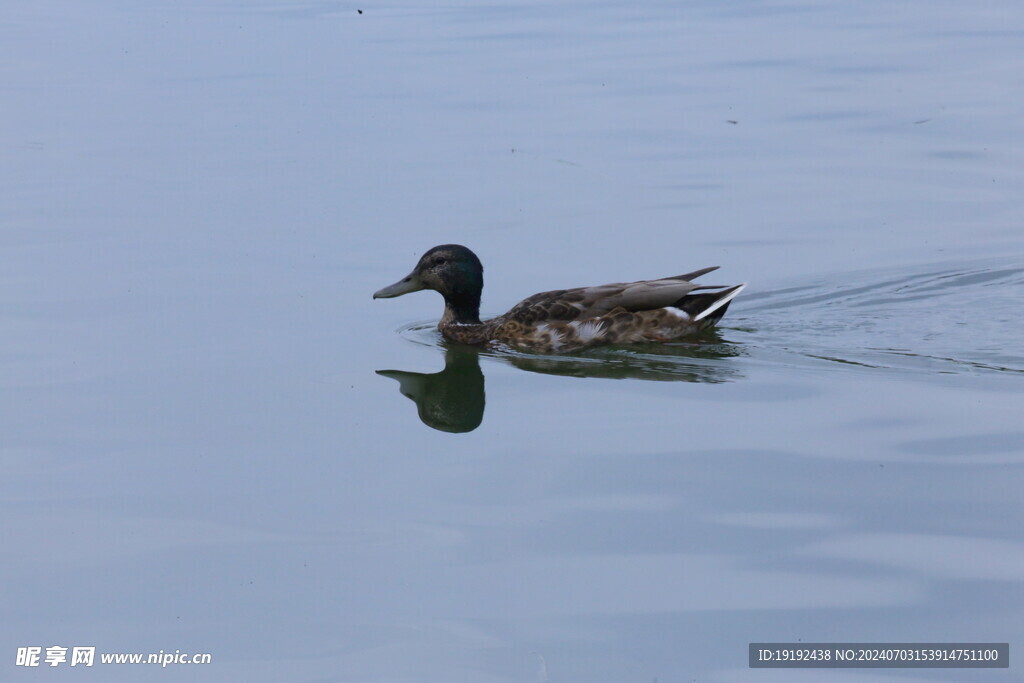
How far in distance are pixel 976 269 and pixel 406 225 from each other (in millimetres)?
4815

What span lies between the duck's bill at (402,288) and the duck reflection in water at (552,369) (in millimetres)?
526

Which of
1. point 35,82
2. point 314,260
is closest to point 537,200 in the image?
point 314,260

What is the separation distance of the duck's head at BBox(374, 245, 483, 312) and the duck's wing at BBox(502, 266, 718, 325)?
2.19 ft

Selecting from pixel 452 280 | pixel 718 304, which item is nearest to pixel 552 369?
pixel 718 304

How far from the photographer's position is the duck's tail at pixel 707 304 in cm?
1094

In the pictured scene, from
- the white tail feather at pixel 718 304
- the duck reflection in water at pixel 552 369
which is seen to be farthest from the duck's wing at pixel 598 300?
the duck reflection in water at pixel 552 369

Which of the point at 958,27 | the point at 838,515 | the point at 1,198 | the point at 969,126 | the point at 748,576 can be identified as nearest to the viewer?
the point at 748,576

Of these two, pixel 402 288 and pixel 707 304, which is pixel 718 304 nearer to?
pixel 707 304

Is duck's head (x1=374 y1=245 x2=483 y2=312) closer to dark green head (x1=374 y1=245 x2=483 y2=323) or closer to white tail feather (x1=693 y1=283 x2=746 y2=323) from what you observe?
dark green head (x1=374 y1=245 x2=483 y2=323)

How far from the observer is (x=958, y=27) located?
24328mm

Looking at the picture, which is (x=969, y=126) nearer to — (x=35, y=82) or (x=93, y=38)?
(x=35, y=82)

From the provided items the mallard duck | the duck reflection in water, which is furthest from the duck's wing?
the duck reflection in water

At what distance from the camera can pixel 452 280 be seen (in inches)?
460

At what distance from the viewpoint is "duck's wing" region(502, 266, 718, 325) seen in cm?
1091
